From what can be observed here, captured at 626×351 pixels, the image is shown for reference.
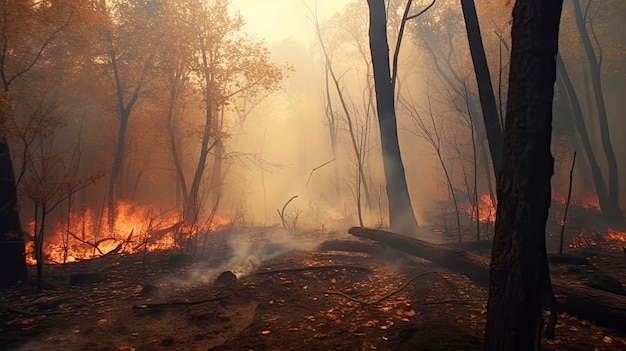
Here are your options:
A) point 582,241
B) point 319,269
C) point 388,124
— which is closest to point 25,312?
point 319,269

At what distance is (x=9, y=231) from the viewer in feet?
22.5

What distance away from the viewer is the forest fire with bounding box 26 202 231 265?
9.82 m

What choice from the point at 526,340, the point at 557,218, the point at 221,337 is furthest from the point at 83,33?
the point at 557,218

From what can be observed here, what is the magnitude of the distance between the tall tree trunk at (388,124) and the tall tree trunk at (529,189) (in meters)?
7.10

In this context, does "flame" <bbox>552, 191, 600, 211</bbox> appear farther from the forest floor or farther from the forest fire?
the forest fire

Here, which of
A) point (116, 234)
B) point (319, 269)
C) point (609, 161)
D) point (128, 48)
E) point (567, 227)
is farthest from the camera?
point (128, 48)

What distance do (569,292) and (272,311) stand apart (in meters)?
4.29

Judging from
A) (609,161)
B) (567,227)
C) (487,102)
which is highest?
(487,102)

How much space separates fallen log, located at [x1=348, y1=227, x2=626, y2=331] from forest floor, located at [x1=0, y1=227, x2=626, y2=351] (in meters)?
0.14

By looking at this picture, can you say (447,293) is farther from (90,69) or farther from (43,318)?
(90,69)

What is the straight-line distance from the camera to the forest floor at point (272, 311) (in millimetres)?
4078

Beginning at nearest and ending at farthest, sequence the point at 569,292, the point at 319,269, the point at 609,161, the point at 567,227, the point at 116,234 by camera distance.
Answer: the point at 569,292 → the point at 319,269 → the point at 567,227 → the point at 116,234 → the point at 609,161

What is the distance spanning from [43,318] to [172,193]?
2984 cm

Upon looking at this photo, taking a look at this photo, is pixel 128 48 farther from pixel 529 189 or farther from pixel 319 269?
pixel 529 189
